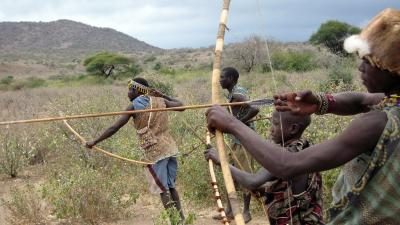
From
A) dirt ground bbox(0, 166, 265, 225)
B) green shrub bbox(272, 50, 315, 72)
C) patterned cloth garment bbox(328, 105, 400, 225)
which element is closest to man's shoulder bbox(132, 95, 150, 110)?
dirt ground bbox(0, 166, 265, 225)

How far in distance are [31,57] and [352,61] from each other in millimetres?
47310

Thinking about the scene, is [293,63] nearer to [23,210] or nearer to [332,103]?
[23,210]

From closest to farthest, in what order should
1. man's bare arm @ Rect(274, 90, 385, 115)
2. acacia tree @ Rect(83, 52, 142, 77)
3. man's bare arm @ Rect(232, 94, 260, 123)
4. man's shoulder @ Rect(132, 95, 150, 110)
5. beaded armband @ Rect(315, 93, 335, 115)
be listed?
man's bare arm @ Rect(274, 90, 385, 115) < beaded armband @ Rect(315, 93, 335, 115) < man's shoulder @ Rect(132, 95, 150, 110) < man's bare arm @ Rect(232, 94, 260, 123) < acacia tree @ Rect(83, 52, 142, 77)

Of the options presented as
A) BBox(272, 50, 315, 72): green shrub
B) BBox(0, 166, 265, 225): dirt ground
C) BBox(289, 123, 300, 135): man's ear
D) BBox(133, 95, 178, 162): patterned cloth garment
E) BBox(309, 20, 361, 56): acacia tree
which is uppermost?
BBox(309, 20, 361, 56): acacia tree

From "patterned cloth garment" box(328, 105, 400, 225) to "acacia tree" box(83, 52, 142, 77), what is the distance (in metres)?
30.1

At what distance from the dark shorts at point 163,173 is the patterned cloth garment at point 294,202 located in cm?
293

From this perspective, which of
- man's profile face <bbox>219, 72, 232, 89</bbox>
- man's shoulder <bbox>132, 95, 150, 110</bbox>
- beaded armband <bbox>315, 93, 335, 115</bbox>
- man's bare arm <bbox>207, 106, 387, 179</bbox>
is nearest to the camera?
man's bare arm <bbox>207, 106, 387, 179</bbox>

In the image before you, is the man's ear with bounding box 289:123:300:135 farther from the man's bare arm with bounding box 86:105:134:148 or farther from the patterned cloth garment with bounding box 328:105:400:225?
the man's bare arm with bounding box 86:105:134:148

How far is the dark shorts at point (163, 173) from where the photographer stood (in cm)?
556

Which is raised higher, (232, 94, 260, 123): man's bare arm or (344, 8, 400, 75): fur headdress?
(344, 8, 400, 75): fur headdress

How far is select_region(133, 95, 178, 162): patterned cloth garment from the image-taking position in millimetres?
5480

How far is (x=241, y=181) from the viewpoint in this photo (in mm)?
2648

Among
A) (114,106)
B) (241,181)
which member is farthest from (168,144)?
(114,106)

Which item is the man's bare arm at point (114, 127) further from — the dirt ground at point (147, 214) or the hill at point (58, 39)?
the hill at point (58, 39)
